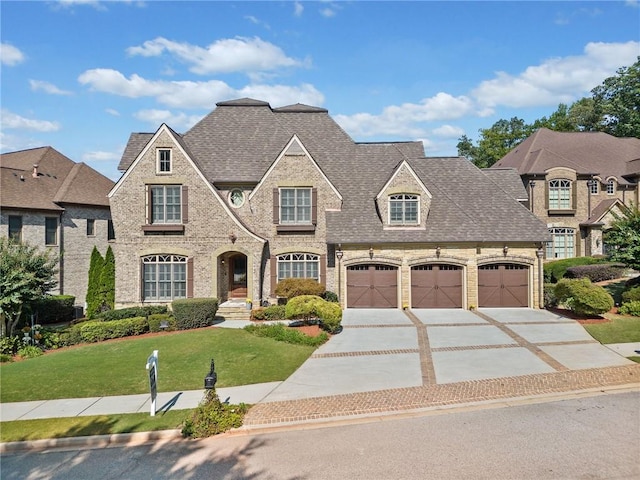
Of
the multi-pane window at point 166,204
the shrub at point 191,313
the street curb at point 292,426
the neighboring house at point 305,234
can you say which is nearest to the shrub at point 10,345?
the neighboring house at point 305,234

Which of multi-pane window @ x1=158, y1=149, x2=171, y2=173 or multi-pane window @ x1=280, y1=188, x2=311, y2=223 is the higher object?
multi-pane window @ x1=158, y1=149, x2=171, y2=173

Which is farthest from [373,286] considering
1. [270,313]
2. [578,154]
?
[578,154]

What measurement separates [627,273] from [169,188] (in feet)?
98.8

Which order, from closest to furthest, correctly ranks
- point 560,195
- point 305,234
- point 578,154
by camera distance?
point 305,234 < point 560,195 < point 578,154

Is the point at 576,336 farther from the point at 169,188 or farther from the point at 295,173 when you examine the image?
the point at 169,188

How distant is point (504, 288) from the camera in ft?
75.9

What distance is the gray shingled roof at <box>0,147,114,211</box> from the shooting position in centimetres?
2492

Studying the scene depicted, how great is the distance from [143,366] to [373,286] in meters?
13.4

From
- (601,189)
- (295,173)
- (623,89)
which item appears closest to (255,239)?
(295,173)

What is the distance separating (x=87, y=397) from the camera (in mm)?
11195

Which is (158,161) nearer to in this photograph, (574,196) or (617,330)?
(617,330)

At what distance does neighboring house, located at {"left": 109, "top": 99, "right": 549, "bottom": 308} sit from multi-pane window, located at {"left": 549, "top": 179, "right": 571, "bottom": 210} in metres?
9.82

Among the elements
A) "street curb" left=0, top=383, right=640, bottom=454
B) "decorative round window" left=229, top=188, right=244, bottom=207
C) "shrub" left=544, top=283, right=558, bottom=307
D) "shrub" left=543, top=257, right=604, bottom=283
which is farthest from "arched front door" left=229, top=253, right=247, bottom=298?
"shrub" left=543, top=257, right=604, bottom=283

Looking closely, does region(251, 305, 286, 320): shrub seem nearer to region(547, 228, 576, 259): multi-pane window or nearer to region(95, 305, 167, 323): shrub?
region(95, 305, 167, 323): shrub
